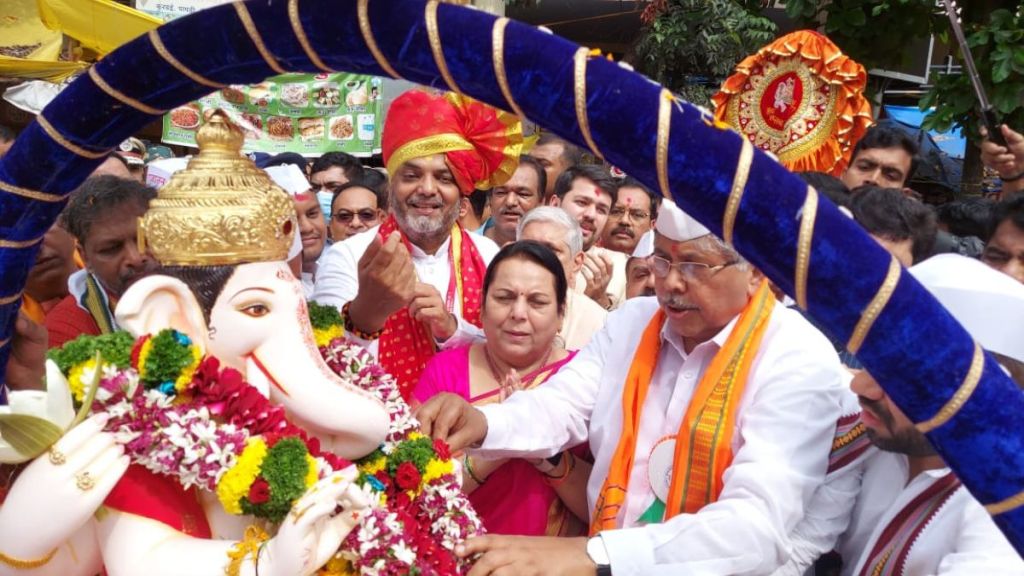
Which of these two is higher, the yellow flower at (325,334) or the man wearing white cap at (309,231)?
the yellow flower at (325,334)

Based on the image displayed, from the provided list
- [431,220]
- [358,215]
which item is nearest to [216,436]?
[431,220]

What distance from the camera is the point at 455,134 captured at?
13.3ft

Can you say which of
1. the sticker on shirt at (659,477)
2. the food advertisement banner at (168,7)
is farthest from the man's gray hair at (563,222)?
the food advertisement banner at (168,7)

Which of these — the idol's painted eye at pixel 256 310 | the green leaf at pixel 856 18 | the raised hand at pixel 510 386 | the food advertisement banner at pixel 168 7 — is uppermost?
the food advertisement banner at pixel 168 7

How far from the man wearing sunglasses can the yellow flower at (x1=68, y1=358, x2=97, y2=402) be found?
3.84m

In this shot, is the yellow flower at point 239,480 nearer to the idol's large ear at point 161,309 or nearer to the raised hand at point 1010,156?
the idol's large ear at point 161,309

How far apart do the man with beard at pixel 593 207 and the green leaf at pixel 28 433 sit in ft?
11.8

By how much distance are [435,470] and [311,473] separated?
40cm

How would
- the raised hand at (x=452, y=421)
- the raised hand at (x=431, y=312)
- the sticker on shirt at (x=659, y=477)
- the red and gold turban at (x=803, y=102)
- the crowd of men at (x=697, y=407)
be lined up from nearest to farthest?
the crowd of men at (x=697, y=407) → the raised hand at (x=452, y=421) → the sticker on shirt at (x=659, y=477) → the raised hand at (x=431, y=312) → the red and gold turban at (x=803, y=102)

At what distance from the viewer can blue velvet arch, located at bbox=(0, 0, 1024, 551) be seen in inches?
65.6

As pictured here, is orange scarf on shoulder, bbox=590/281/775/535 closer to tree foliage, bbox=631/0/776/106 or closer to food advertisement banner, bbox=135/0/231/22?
food advertisement banner, bbox=135/0/231/22

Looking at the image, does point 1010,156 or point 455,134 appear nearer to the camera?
point 455,134

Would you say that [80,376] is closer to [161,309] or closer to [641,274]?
[161,309]

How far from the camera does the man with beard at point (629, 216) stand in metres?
5.95
